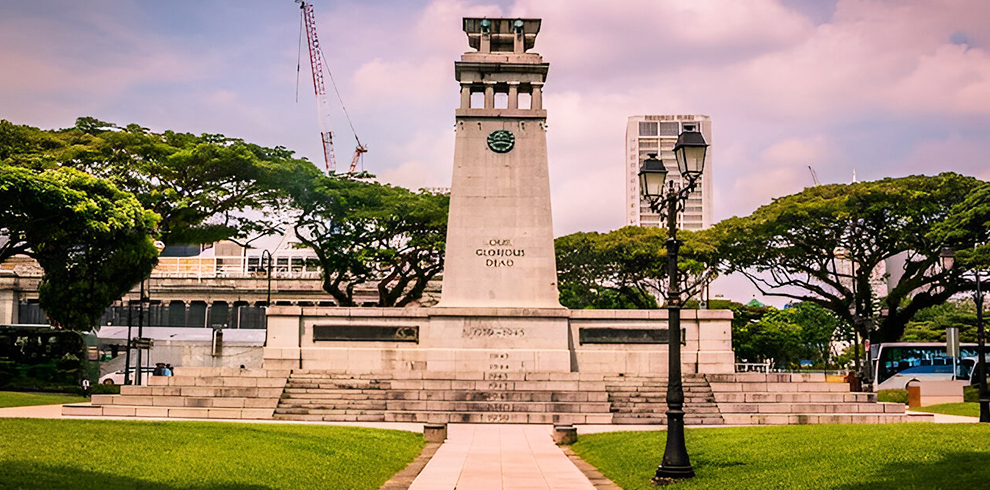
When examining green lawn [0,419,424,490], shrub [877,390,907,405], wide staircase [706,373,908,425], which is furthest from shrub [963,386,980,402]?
green lawn [0,419,424,490]

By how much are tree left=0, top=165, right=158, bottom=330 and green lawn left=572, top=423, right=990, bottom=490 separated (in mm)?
26027

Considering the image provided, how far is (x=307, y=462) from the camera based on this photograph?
16375 mm

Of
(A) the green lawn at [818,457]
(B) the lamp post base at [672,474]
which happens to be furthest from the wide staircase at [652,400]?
(B) the lamp post base at [672,474]

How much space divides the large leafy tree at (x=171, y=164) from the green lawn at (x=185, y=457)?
29.3 metres

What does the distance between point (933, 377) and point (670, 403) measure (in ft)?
126

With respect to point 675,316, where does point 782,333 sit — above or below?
below

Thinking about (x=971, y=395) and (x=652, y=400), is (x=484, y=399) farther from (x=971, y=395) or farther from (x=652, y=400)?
(x=971, y=395)

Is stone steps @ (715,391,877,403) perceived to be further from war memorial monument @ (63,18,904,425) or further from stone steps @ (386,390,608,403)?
stone steps @ (386,390,608,403)

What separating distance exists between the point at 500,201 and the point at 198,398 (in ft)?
39.5

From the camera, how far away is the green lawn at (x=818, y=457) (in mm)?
13219

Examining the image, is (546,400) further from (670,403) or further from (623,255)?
(623,255)

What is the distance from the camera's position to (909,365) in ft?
158

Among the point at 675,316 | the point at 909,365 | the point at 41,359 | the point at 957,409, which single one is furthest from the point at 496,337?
the point at 909,365

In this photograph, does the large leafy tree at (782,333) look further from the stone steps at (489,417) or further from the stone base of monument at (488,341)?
the stone steps at (489,417)
